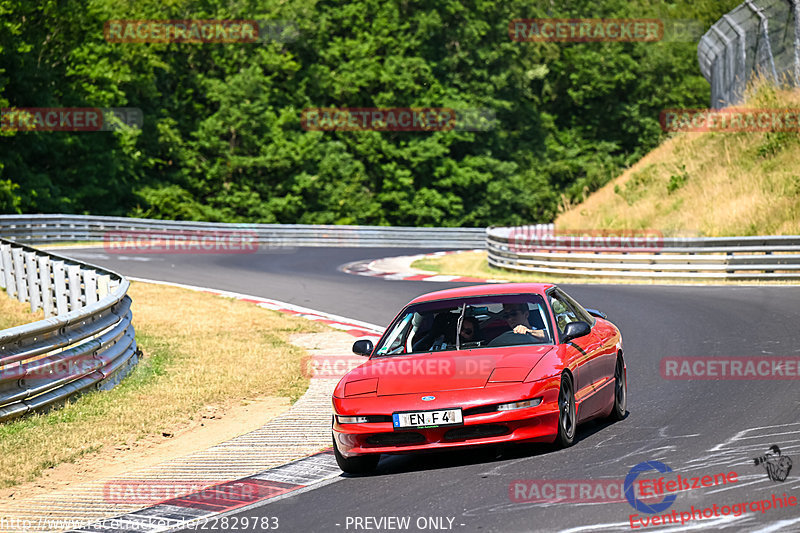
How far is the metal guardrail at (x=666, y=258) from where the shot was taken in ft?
75.7

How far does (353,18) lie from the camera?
216 feet

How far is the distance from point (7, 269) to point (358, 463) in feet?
47.3

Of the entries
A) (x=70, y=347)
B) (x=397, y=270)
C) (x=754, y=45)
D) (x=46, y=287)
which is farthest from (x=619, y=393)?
(x=754, y=45)

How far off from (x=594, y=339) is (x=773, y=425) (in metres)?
1.62

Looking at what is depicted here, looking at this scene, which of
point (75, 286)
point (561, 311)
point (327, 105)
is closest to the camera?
point (561, 311)

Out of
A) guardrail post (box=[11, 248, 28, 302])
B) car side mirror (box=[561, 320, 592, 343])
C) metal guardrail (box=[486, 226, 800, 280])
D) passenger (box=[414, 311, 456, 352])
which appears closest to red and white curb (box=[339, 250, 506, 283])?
metal guardrail (box=[486, 226, 800, 280])

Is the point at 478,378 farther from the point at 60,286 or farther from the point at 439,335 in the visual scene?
the point at 60,286

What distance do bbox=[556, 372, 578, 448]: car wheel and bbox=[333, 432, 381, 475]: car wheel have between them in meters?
1.34

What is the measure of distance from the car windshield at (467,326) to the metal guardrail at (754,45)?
22539 millimetres

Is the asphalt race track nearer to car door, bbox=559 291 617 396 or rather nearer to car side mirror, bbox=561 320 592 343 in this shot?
car door, bbox=559 291 617 396

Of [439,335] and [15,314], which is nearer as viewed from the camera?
[439,335]

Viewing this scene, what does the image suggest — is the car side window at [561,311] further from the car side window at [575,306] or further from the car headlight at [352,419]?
the car headlight at [352,419]

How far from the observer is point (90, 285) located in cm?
1644

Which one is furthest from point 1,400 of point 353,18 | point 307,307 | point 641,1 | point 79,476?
point 641,1
